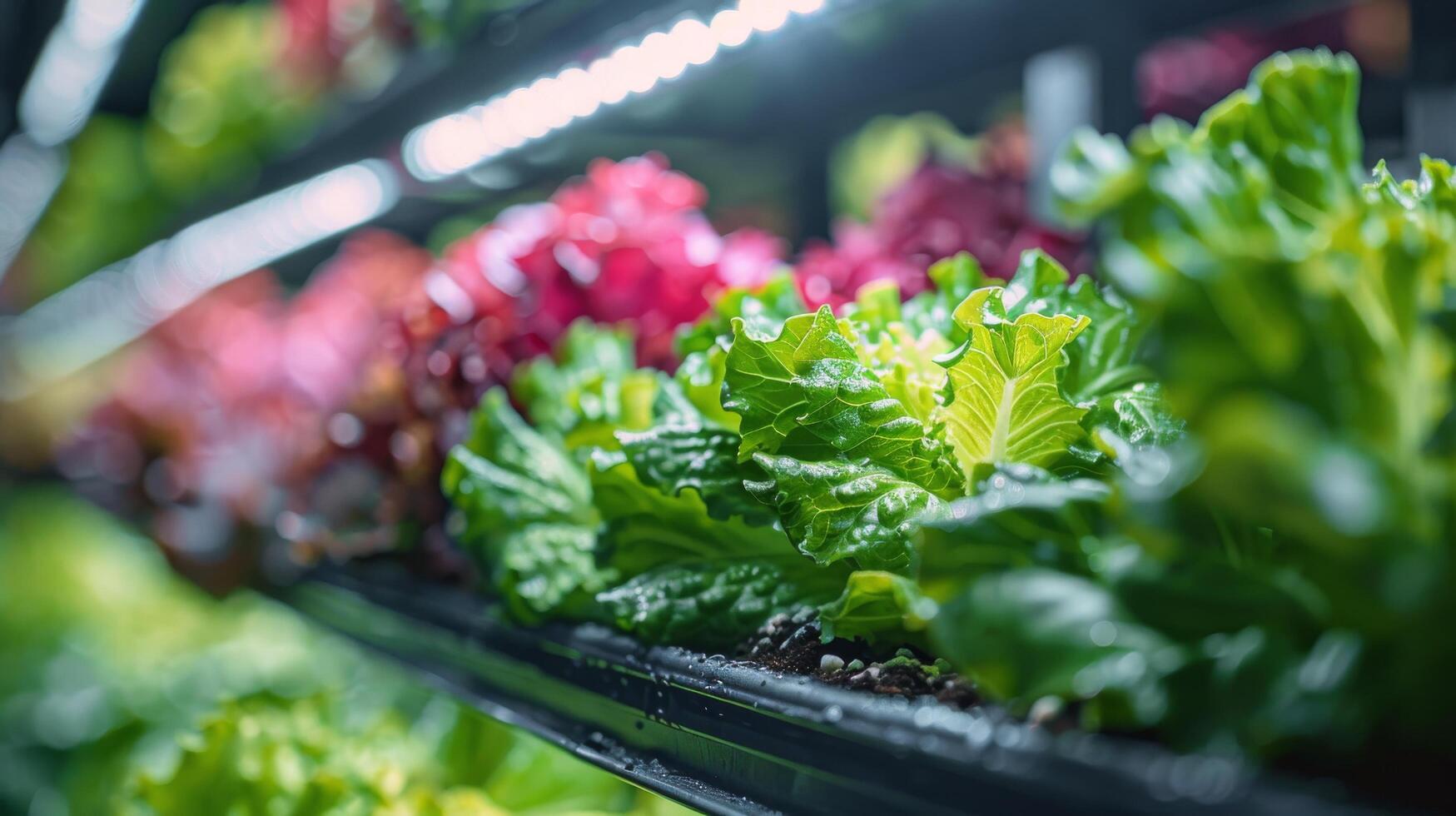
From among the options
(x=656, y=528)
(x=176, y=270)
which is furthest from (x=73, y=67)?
(x=656, y=528)

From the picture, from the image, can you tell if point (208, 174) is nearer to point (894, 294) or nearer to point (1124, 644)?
point (894, 294)

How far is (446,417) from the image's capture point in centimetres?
118

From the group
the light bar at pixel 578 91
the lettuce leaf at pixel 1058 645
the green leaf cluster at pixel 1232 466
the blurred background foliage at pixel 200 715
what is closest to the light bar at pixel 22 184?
the blurred background foliage at pixel 200 715

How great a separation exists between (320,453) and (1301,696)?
1.29m

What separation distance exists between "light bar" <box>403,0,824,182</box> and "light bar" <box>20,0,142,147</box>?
0.51 meters

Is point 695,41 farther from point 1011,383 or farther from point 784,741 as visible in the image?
point 784,741

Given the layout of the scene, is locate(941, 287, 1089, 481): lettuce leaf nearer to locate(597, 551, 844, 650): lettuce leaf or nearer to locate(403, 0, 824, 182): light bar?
locate(597, 551, 844, 650): lettuce leaf

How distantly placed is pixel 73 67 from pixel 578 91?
1053 mm

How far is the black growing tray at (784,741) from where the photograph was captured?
0.36m

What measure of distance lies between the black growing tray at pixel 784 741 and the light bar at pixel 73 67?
3.80ft

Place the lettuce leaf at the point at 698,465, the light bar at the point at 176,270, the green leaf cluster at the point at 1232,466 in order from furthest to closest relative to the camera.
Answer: the light bar at the point at 176,270 < the lettuce leaf at the point at 698,465 < the green leaf cluster at the point at 1232,466

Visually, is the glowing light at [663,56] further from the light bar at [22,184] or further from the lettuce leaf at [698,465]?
the light bar at [22,184]

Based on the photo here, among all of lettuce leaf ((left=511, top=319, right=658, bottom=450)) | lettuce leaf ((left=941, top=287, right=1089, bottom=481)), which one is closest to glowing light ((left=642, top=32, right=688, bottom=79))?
lettuce leaf ((left=511, top=319, right=658, bottom=450))

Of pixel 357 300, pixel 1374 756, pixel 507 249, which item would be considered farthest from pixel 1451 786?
pixel 357 300
